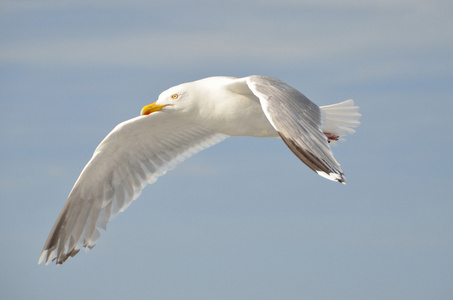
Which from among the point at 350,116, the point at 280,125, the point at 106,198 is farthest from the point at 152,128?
the point at 280,125

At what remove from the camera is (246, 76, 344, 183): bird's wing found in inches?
182

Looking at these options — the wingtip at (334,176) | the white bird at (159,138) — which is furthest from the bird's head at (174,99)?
the wingtip at (334,176)

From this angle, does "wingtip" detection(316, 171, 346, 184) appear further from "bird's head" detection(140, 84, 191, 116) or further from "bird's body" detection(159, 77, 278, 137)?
"bird's head" detection(140, 84, 191, 116)

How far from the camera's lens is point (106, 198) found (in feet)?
24.4

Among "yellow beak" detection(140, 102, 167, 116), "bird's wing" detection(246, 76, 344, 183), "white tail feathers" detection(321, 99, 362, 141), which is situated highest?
"white tail feathers" detection(321, 99, 362, 141)

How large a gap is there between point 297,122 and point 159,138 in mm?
2762

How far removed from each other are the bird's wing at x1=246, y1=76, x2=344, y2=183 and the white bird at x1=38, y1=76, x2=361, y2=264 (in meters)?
0.04

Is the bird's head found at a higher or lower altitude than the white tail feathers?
lower

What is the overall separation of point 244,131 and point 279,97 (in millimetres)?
990

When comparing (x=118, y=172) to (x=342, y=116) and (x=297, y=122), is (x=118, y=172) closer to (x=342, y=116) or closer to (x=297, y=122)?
(x=342, y=116)

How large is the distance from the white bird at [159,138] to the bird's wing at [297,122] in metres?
0.04

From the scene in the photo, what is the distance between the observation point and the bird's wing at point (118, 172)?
7.27m

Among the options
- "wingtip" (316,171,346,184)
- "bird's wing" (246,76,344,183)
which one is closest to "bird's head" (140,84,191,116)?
"bird's wing" (246,76,344,183)

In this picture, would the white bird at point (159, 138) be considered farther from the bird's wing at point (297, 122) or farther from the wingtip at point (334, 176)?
the wingtip at point (334, 176)
